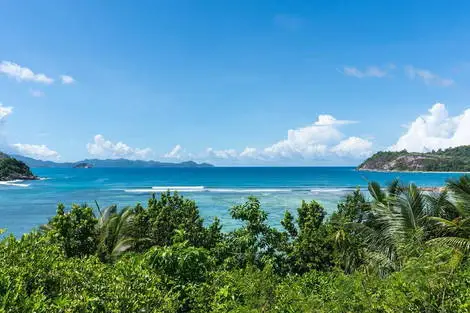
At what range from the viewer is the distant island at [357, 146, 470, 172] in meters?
124

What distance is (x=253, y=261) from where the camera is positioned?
390 inches

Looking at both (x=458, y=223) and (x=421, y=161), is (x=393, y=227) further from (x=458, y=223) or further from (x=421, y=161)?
(x=421, y=161)

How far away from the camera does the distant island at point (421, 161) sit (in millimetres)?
124438

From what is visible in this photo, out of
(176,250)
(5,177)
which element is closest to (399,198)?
(176,250)

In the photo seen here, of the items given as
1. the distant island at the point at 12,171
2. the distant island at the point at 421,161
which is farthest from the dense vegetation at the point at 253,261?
the distant island at the point at 421,161

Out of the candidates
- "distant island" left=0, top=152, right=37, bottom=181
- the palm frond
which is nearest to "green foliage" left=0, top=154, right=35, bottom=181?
"distant island" left=0, top=152, right=37, bottom=181

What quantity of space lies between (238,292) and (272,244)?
178 inches

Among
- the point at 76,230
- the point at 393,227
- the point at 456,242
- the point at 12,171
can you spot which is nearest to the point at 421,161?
the point at 12,171

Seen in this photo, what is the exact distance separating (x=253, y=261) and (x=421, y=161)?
142906 mm

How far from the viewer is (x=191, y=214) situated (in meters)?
11.5

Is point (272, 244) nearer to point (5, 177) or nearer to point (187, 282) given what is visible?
point (187, 282)

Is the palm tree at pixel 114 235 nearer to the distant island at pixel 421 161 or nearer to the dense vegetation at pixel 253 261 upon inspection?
the dense vegetation at pixel 253 261

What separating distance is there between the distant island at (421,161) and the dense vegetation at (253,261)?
A: 12671 centimetres

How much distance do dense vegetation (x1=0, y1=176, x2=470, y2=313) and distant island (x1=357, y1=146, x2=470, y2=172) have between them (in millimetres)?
126709
